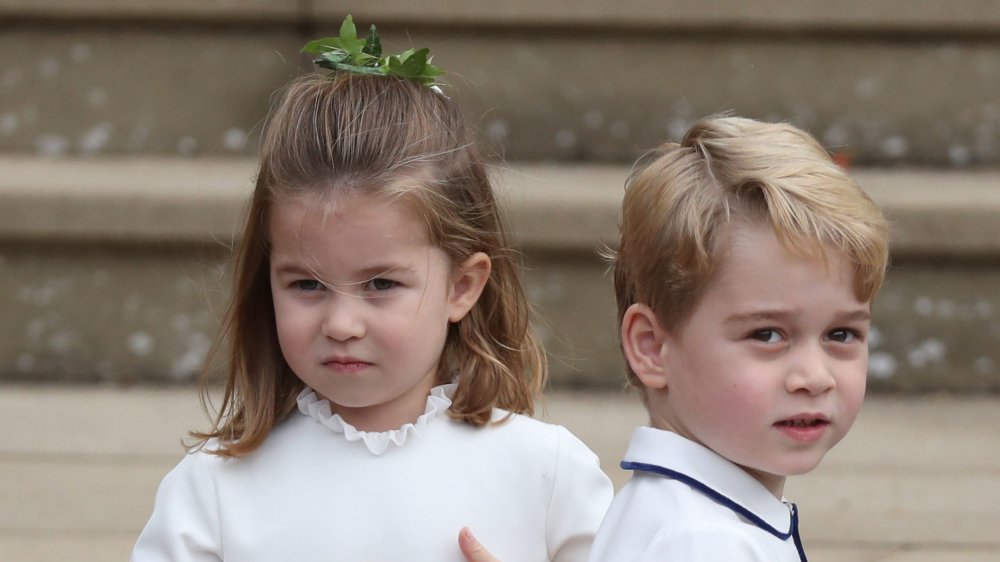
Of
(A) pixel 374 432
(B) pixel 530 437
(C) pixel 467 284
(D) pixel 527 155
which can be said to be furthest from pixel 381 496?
(D) pixel 527 155

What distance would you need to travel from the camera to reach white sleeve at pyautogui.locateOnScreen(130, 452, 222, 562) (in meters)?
2.10

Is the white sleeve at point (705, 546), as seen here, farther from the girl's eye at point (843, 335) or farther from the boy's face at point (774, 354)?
the girl's eye at point (843, 335)

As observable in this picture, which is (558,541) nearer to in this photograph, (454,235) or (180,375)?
(454,235)

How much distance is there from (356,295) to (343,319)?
1.7 inches

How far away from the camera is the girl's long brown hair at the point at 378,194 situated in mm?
2072

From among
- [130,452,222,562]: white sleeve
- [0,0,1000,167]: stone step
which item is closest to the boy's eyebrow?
[130,452,222,562]: white sleeve

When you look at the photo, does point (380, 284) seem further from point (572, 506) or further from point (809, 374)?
point (809, 374)

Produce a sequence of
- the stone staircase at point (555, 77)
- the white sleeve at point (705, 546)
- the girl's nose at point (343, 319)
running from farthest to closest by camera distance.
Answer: the stone staircase at point (555, 77)
the girl's nose at point (343, 319)
the white sleeve at point (705, 546)

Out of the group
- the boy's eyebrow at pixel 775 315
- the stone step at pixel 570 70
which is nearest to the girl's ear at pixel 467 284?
the boy's eyebrow at pixel 775 315

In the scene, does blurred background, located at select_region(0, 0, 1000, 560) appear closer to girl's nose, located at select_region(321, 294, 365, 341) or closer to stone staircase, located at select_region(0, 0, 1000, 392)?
stone staircase, located at select_region(0, 0, 1000, 392)

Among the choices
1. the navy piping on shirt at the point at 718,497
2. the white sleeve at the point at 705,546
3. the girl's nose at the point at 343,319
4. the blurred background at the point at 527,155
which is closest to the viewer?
the white sleeve at the point at 705,546

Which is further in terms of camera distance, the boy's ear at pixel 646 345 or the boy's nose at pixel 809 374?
the boy's ear at pixel 646 345

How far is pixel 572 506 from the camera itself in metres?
2.18

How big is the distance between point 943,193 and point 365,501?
265 centimetres
